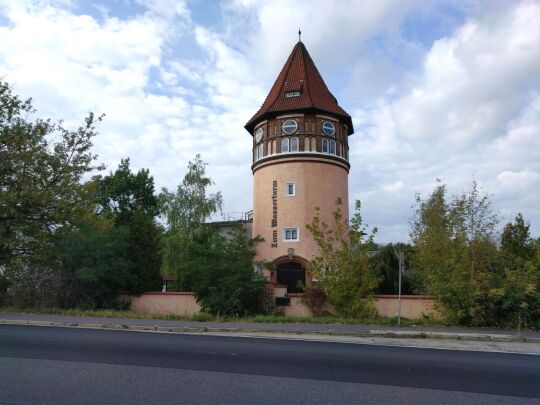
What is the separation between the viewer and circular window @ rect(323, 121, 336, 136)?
33.4m

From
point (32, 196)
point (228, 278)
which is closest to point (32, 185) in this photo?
point (32, 196)

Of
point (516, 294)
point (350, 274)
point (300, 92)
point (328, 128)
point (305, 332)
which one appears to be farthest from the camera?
point (300, 92)

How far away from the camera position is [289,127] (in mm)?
33281

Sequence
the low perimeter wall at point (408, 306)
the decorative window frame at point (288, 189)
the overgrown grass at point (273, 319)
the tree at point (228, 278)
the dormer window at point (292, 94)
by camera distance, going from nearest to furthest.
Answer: the overgrown grass at point (273, 319) < the low perimeter wall at point (408, 306) < the tree at point (228, 278) < the decorative window frame at point (288, 189) < the dormer window at point (292, 94)

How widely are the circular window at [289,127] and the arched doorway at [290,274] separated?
8067mm

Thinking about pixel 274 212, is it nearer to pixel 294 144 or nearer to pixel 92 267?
pixel 294 144

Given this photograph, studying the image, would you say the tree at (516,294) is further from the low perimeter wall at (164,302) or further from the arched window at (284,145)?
the arched window at (284,145)

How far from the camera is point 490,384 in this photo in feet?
27.2

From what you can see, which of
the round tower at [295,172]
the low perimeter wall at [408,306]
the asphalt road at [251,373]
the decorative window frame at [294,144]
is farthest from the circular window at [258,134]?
the asphalt road at [251,373]

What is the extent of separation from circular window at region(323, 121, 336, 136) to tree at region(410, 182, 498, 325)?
8.35m

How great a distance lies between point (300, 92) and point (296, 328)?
20507 millimetres

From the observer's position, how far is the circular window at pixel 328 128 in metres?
33.4

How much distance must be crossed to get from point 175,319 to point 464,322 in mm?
10361

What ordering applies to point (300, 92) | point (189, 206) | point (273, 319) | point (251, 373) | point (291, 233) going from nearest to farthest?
point (251, 373) → point (273, 319) → point (291, 233) → point (300, 92) → point (189, 206)
